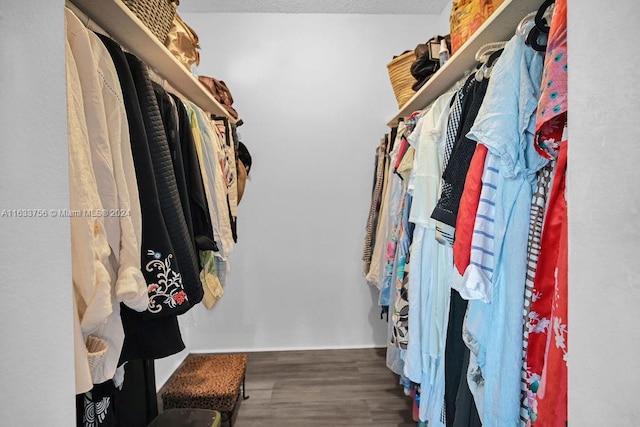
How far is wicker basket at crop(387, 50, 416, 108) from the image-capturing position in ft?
5.85

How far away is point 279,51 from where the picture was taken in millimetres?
2408

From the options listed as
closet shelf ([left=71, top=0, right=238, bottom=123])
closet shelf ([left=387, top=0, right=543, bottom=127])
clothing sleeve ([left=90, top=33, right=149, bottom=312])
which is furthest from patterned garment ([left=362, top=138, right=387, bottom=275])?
clothing sleeve ([left=90, top=33, right=149, bottom=312])

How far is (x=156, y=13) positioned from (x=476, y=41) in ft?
3.70

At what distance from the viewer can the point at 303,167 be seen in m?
2.46

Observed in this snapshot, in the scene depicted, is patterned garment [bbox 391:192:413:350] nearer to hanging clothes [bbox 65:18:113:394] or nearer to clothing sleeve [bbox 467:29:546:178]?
clothing sleeve [bbox 467:29:546:178]

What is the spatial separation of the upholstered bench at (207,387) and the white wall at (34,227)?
4.04 ft

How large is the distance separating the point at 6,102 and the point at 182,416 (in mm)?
1404

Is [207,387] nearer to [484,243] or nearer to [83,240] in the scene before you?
[83,240]

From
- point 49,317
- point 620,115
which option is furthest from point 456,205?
point 49,317

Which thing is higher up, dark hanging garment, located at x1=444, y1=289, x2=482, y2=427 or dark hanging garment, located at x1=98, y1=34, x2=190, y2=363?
dark hanging garment, located at x1=98, y1=34, x2=190, y2=363

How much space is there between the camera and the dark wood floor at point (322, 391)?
1.68 metres

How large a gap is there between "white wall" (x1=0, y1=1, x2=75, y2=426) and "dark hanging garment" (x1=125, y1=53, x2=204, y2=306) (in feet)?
1.30

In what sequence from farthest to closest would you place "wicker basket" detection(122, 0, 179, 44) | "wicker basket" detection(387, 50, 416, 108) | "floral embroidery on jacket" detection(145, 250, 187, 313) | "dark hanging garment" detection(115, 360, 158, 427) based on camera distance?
"wicker basket" detection(387, 50, 416, 108) → "dark hanging garment" detection(115, 360, 158, 427) → "wicker basket" detection(122, 0, 179, 44) → "floral embroidery on jacket" detection(145, 250, 187, 313)

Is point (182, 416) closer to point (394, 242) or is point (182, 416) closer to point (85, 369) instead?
point (85, 369)
